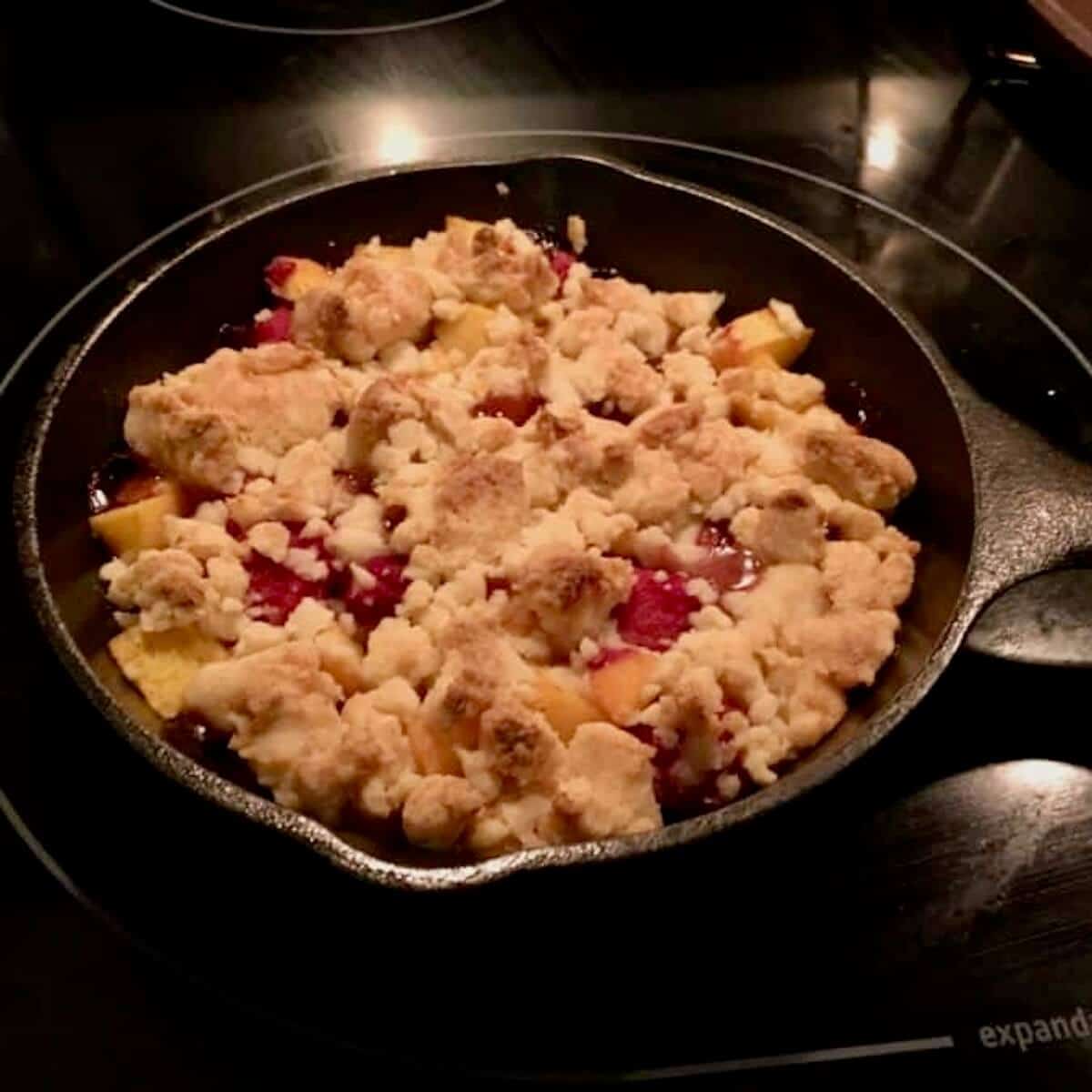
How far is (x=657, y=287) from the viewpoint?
1.30 metres

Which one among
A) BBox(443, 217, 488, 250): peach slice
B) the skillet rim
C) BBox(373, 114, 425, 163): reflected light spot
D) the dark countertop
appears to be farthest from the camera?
BBox(373, 114, 425, 163): reflected light spot

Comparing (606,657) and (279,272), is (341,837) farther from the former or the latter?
(279,272)

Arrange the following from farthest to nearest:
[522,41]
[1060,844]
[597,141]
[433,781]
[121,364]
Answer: [522,41]
[597,141]
[121,364]
[1060,844]
[433,781]

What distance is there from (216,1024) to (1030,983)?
1.78 ft

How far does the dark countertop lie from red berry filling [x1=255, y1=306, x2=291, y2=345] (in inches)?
8.9

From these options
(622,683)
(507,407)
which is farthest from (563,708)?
(507,407)

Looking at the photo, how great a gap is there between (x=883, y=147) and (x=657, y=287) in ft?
1.46

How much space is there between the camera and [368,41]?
1635 mm

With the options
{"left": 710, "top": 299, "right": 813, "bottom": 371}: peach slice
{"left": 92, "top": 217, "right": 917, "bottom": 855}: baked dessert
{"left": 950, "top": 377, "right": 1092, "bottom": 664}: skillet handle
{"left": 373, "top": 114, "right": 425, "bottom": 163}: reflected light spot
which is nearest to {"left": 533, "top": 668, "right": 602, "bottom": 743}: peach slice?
{"left": 92, "top": 217, "right": 917, "bottom": 855}: baked dessert

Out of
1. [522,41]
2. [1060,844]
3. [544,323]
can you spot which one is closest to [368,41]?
[522,41]

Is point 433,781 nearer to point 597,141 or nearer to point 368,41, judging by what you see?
point 597,141

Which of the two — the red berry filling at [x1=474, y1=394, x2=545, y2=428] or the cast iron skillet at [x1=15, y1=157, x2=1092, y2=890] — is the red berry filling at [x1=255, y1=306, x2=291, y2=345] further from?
the red berry filling at [x1=474, y1=394, x2=545, y2=428]

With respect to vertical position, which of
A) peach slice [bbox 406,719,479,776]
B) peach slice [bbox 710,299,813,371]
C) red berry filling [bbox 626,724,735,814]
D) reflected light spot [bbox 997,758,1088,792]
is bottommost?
reflected light spot [bbox 997,758,1088,792]

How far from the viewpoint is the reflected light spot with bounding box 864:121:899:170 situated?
61.0 inches
